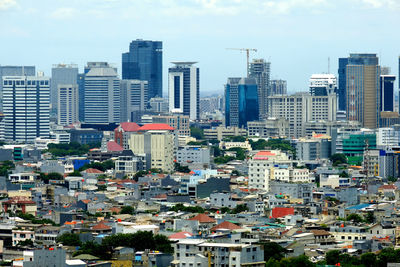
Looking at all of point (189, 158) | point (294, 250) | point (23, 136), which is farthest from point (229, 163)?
point (294, 250)

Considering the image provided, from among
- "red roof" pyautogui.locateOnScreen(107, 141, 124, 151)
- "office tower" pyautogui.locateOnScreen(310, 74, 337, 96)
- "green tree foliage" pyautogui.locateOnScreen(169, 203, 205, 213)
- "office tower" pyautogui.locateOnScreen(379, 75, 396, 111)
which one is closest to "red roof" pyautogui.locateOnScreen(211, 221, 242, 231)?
"green tree foliage" pyautogui.locateOnScreen(169, 203, 205, 213)

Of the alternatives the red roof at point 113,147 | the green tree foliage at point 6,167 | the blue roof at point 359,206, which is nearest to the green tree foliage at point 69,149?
the red roof at point 113,147

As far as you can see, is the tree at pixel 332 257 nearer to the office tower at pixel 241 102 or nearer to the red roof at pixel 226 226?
the red roof at pixel 226 226

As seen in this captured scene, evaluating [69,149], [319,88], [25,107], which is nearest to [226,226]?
Answer: [69,149]

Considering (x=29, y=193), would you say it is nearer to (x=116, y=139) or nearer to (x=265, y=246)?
(x=265, y=246)

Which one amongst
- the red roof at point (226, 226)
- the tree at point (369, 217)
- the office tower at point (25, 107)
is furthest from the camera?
the office tower at point (25, 107)

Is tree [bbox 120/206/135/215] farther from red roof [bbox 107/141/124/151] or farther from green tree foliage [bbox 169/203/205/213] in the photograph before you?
red roof [bbox 107/141/124/151]
